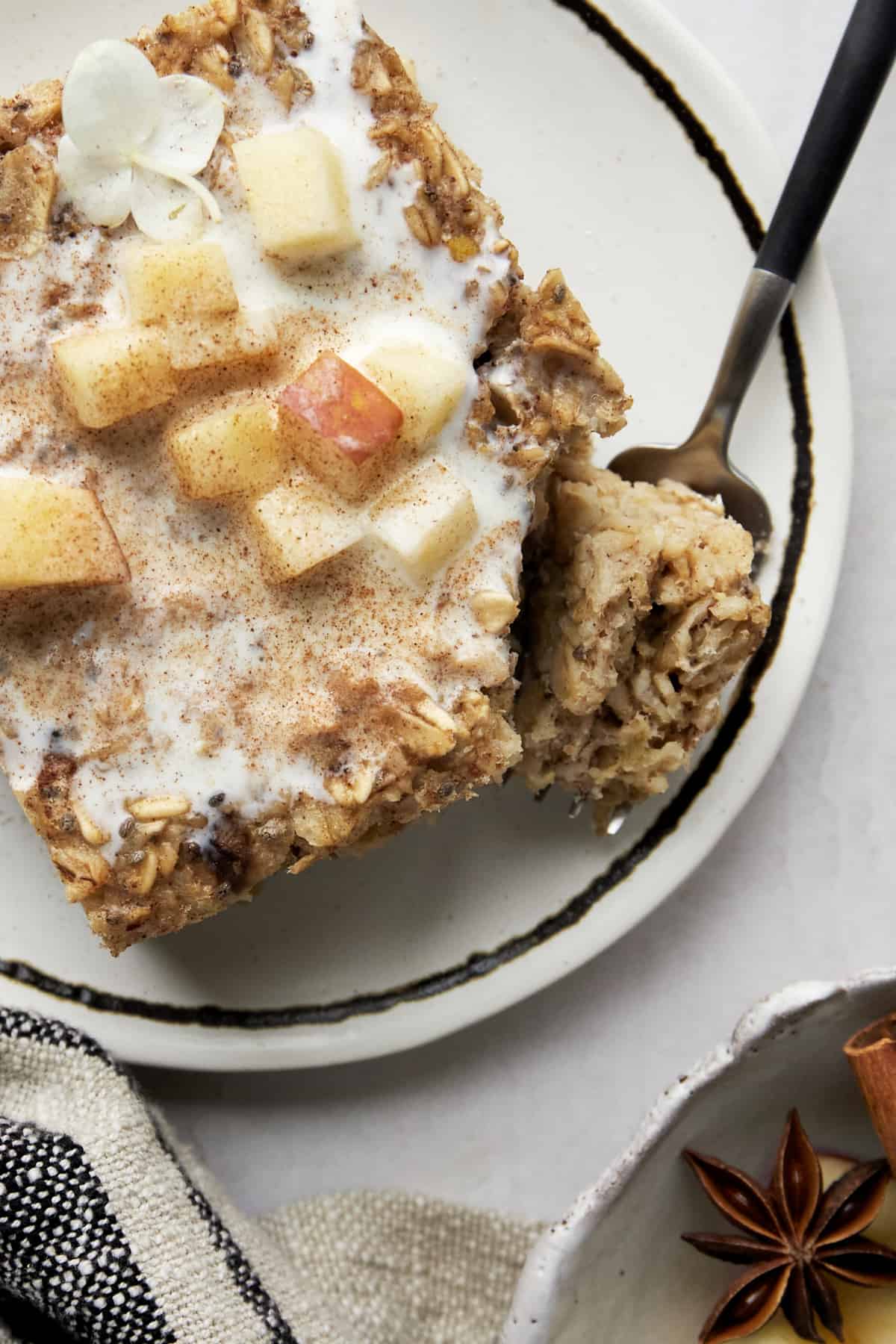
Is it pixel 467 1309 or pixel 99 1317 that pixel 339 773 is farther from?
pixel 467 1309

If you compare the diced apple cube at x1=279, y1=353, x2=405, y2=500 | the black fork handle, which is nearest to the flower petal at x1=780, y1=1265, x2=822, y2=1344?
the diced apple cube at x1=279, y1=353, x2=405, y2=500

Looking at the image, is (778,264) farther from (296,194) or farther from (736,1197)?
(736,1197)

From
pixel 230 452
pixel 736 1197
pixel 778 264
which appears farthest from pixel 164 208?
pixel 736 1197

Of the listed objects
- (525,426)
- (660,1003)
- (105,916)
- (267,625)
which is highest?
(525,426)

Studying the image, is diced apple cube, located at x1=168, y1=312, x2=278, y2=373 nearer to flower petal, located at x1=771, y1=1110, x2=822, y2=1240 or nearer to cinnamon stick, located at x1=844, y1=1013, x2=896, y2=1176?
cinnamon stick, located at x1=844, y1=1013, x2=896, y2=1176

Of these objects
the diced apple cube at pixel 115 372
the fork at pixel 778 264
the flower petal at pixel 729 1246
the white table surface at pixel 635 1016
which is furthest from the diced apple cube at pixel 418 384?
the flower petal at pixel 729 1246

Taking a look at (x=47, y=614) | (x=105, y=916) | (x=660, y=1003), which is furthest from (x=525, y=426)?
(x=660, y=1003)
